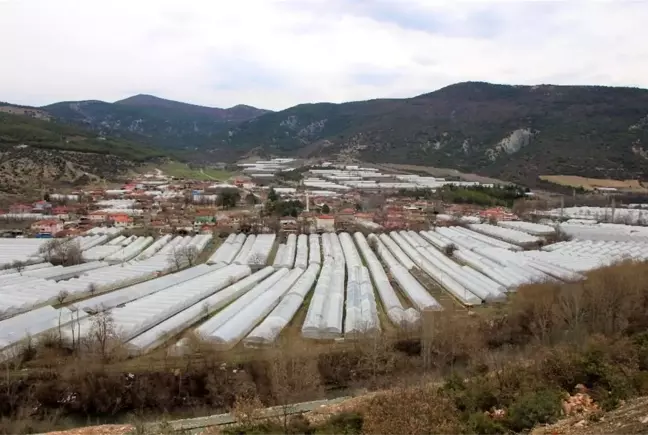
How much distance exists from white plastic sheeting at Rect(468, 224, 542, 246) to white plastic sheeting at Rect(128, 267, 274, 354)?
14.5m

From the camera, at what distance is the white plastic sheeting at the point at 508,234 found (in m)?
27.3

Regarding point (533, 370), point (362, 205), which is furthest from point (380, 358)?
point (362, 205)

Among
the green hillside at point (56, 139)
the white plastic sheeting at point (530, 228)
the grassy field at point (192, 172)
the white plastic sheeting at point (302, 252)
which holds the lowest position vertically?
the white plastic sheeting at point (302, 252)

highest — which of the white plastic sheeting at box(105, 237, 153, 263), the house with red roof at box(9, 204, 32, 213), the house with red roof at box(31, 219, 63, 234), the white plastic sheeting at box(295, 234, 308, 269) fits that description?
the house with red roof at box(9, 204, 32, 213)

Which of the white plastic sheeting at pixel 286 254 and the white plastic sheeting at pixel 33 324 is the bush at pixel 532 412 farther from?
the white plastic sheeting at pixel 286 254

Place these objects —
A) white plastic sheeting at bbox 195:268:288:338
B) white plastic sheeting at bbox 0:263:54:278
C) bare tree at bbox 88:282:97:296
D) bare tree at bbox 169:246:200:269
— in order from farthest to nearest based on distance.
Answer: bare tree at bbox 169:246:200:269
white plastic sheeting at bbox 0:263:54:278
bare tree at bbox 88:282:97:296
white plastic sheeting at bbox 195:268:288:338

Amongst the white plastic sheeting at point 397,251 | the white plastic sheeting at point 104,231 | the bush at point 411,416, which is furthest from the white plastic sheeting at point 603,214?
the bush at point 411,416

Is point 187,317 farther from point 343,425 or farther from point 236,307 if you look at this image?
point 343,425

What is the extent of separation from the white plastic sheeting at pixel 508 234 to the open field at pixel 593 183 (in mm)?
25523

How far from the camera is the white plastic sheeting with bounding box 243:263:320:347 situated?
12875 millimetres

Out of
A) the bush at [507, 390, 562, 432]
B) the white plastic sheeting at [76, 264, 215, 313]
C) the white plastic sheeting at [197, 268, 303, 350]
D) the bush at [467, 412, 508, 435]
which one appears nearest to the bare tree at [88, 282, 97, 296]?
the white plastic sheeting at [76, 264, 215, 313]

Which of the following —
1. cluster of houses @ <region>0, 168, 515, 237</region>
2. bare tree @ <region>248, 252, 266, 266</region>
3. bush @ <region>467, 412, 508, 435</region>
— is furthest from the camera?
cluster of houses @ <region>0, 168, 515, 237</region>

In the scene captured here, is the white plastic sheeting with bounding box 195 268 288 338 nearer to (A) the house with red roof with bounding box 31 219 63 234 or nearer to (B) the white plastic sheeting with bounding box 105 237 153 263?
(B) the white plastic sheeting with bounding box 105 237 153 263

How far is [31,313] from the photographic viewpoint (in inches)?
571
